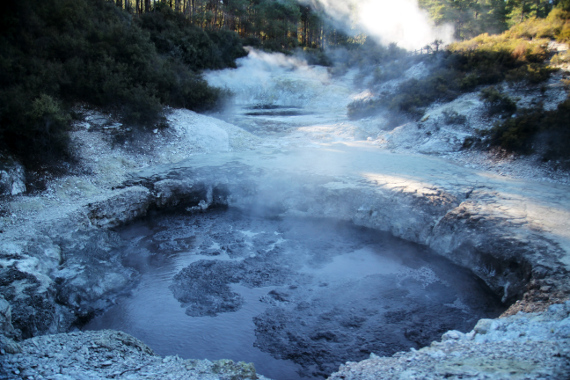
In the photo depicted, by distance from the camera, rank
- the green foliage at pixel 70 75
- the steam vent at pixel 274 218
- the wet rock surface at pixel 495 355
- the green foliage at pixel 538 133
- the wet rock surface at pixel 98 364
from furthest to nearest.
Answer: the green foliage at pixel 538 133 < the green foliage at pixel 70 75 < the steam vent at pixel 274 218 < the wet rock surface at pixel 98 364 < the wet rock surface at pixel 495 355

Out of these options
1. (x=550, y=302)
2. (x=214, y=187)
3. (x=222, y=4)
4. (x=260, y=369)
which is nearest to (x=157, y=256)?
(x=214, y=187)

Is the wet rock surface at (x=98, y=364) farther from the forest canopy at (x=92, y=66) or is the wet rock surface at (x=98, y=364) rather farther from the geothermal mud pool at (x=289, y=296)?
the forest canopy at (x=92, y=66)

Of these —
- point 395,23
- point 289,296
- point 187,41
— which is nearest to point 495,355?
point 289,296

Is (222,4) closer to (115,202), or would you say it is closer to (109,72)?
(109,72)

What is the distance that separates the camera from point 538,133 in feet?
31.3

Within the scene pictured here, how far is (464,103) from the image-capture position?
1251cm

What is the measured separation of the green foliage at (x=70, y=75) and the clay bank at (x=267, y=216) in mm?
858

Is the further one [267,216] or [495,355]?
[267,216]

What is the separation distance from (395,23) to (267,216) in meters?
23.5

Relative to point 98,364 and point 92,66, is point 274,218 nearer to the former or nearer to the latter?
point 98,364

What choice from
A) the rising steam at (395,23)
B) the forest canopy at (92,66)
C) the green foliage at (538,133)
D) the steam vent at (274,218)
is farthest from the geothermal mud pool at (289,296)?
the rising steam at (395,23)

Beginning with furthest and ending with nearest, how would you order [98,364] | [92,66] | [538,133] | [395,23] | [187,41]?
[395,23] → [187,41] → [92,66] → [538,133] → [98,364]

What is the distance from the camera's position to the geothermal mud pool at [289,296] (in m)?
5.09

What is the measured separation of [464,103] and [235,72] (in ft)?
47.4
